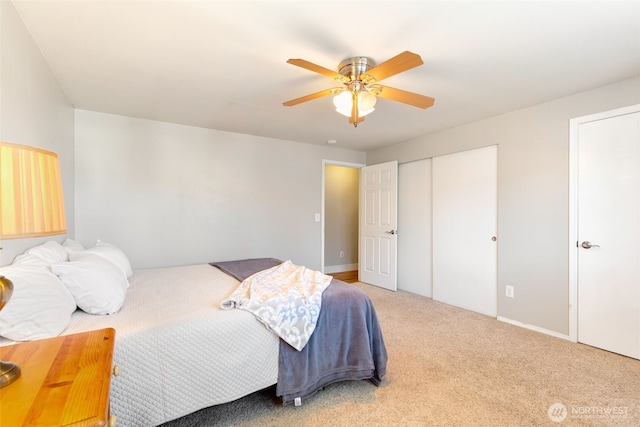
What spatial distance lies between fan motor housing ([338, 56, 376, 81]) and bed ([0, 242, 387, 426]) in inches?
59.1

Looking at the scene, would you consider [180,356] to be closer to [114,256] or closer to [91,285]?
[91,285]

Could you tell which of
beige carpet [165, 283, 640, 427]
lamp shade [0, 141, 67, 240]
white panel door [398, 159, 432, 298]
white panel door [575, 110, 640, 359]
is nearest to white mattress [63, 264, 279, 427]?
beige carpet [165, 283, 640, 427]

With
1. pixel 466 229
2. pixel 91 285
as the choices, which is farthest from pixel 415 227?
pixel 91 285

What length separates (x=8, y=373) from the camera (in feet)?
2.57

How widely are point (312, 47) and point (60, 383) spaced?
2.00 metres

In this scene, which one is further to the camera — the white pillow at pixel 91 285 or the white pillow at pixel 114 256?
the white pillow at pixel 114 256

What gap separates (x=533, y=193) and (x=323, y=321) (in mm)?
2555

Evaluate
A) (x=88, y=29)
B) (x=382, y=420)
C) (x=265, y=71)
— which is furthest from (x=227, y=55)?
(x=382, y=420)

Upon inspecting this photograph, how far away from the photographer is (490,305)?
330 centimetres

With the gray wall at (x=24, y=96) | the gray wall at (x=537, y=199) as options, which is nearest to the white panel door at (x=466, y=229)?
the gray wall at (x=537, y=199)

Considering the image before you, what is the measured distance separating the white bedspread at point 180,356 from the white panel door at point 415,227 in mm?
2975

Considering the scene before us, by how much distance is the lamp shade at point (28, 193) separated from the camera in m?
0.77

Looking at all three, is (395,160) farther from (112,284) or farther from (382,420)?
(112,284)

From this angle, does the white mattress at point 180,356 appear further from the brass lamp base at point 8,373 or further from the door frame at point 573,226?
the door frame at point 573,226
